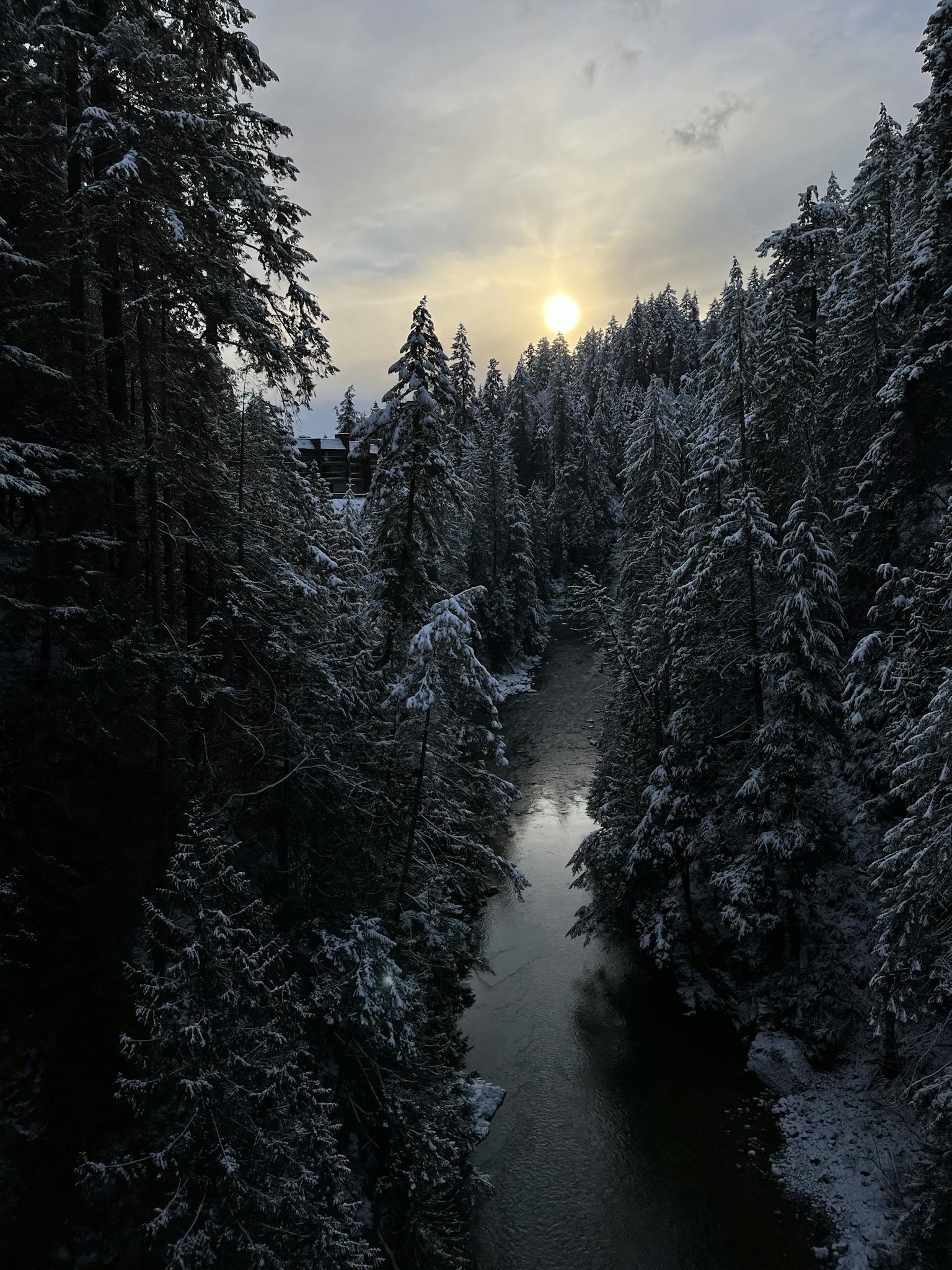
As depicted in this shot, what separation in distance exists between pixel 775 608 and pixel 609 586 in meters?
53.1

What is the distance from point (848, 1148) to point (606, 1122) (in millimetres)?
5282

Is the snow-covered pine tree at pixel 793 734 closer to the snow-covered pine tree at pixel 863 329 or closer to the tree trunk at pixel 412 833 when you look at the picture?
the snow-covered pine tree at pixel 863 329

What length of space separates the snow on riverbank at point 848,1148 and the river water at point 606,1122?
0.55 metres

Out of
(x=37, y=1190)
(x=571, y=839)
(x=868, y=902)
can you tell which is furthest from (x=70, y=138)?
(x=571, y=839)

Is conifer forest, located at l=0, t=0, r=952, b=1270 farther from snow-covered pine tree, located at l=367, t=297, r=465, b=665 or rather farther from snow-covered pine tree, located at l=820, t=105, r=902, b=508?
snow-covered pine tree, located at l=820, t=105, r=902, b=508

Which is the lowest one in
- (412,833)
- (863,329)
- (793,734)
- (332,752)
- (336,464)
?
(412,833)

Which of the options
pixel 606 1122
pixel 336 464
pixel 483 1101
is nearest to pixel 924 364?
pixel 606 1122

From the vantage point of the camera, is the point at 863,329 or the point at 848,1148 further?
the point at 863,329

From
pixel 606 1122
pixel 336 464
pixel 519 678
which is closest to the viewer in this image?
pixel 606 1122

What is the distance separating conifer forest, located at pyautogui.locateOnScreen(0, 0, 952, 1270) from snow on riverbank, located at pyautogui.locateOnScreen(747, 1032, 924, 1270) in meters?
0.08

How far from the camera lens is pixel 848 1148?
1442cm

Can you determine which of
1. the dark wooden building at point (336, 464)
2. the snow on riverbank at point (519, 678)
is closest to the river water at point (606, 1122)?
the snow on riverbank at point (519, 678)

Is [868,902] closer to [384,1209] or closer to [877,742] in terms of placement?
[877,742]

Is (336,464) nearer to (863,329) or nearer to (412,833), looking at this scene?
(863,329)
